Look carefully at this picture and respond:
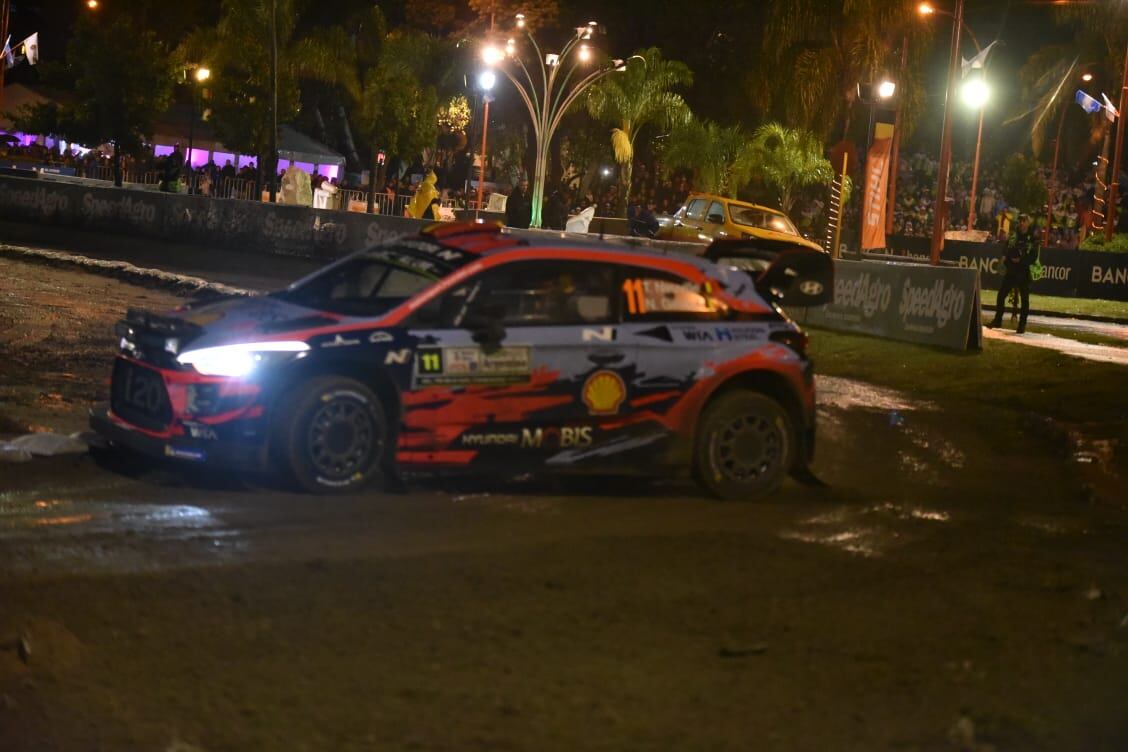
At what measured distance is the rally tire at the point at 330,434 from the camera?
830 centimetres

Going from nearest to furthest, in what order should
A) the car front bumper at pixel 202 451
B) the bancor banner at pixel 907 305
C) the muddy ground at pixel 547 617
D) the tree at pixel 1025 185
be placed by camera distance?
1. the muddy ground at pixel 547 617
2. the car front bumper at pixel 202 451
3. the bancor banner at pixel 907 305
4. the tree at pixel 1025 185

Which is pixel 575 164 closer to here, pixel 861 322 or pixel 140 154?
pixel 140 154

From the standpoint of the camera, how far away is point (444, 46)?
195 ft

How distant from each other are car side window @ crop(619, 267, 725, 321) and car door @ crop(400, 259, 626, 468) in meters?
0.12

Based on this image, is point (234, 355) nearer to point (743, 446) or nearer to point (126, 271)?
point (743, 446)

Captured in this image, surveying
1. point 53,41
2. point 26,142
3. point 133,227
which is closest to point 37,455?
point 133,227

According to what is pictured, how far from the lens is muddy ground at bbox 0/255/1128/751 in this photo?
513 cm

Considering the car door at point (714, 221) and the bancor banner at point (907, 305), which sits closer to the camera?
the bancor banner at point (907, 305)

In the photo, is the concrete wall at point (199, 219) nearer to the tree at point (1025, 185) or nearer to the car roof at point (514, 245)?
the car roof at point (514, 245)

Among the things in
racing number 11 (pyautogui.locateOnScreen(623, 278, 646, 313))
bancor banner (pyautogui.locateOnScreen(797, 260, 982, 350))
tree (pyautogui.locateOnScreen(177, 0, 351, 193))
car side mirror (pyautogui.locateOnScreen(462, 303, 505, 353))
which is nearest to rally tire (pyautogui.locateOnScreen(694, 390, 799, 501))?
racing number 11 (pyautogui.locateOnScreen(623, 278, 646, 313))

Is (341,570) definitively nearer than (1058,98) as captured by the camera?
Yes

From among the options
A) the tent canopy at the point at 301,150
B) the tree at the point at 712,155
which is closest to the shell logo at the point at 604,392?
the tree at the point at 712,155

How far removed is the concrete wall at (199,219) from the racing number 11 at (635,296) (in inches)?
769

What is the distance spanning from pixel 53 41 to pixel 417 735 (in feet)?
314
